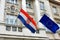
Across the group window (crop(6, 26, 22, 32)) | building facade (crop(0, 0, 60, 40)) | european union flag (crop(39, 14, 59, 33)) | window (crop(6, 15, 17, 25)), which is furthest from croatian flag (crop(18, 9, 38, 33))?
window (crop(6, 15, 17, 25))

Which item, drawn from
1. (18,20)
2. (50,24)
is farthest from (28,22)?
(18,20)

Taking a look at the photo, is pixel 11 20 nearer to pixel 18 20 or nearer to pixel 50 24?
pixel 18 20

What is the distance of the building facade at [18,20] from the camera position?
44.7 feet

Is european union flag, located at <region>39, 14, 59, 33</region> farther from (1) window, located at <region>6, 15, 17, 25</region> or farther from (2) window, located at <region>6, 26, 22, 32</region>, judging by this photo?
(1) window, located at <region>6, 15, 17, 25</region>

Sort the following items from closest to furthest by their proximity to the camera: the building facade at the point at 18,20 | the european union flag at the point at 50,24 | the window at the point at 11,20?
the european union flag at the point at 50,24 → the building facade at the point at 18,20 → the window at the point at 11,20

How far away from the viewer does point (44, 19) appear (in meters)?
11.8

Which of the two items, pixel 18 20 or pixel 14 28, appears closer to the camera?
pixel 14 28

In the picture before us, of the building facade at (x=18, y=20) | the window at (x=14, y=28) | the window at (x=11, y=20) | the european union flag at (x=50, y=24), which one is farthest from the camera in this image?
the window at (x=11, y=20)

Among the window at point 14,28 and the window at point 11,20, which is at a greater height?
the window at point 11,20

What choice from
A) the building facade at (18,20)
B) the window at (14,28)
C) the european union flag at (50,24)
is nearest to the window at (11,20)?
the building facade at (18,20)

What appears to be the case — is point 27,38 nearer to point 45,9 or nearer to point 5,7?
point 5,7

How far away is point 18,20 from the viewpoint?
15.4m

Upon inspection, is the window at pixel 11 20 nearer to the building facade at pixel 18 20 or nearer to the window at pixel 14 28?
the building facade at pixel 18 20

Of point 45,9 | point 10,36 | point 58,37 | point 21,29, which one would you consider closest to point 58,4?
point 45,9
